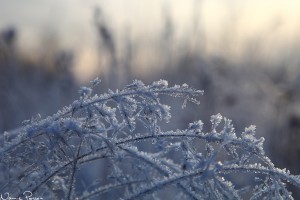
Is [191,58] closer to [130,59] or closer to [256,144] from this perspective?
[130,59]

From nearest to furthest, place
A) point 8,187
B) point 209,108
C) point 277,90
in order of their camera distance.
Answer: point 8,187, point 277,90, point 209,108

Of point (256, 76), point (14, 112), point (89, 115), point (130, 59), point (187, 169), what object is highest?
point (130, 59)

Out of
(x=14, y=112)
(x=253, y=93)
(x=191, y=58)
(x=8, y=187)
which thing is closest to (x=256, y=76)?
(x=253, y=93)

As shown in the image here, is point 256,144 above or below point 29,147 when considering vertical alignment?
below

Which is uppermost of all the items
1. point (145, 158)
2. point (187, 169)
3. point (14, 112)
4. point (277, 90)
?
point (14, 112)

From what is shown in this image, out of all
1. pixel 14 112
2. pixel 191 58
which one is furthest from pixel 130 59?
pixel 14 112

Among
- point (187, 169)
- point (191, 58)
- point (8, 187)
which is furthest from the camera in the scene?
point (191, 58)

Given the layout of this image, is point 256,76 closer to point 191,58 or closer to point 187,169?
point 191,58

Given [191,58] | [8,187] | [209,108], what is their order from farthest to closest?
1. [191,58]
2. [209,108]
3. [8,187]

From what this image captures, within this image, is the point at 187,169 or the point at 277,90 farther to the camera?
the point at 277,90
